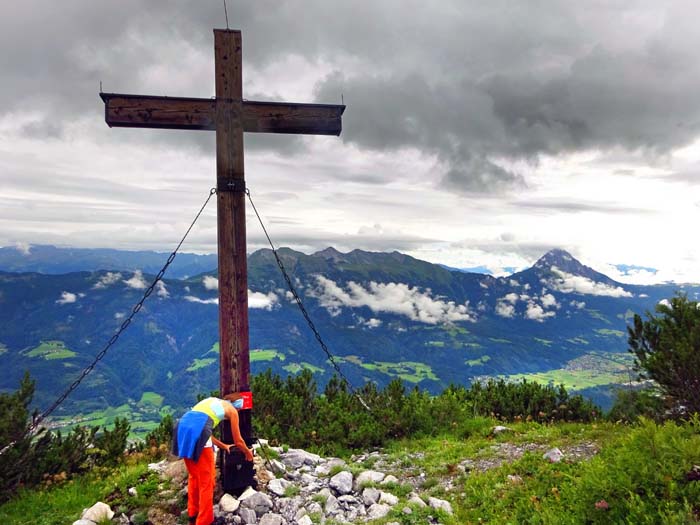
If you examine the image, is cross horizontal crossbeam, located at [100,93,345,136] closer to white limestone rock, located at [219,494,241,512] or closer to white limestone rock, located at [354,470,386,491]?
white limestone rock, located at [219,494,241,512]

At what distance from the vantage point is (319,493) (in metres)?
7.20

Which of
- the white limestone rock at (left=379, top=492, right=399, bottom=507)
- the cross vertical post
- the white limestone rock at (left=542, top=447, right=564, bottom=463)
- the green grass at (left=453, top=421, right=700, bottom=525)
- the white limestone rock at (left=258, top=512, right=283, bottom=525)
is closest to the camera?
the green grass at (left=453, top=421, right=700, bottom=525)

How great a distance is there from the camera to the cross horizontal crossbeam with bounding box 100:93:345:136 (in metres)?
7.38

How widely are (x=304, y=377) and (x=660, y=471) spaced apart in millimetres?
10598

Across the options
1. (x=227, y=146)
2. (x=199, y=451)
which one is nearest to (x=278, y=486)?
(x=199, y=451)

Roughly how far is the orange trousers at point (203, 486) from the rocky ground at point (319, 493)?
36 cm

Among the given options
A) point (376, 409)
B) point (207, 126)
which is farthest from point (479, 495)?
point (207, 126)

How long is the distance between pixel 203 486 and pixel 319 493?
6.80 feet

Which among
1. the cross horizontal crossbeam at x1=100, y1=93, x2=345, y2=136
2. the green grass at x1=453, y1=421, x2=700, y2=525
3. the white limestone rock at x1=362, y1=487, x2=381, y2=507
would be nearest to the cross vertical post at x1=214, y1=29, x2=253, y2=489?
the cross horizontal crossbeam at x1=100, y1=93, x2=345, y2=136

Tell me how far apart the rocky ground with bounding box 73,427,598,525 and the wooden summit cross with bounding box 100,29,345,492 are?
62 centimetres

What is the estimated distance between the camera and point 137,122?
24.5 ft

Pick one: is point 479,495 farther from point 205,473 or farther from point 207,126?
point 207,126

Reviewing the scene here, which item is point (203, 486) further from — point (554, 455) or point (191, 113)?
point (554, 455)

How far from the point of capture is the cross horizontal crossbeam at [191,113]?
24.2 feet
